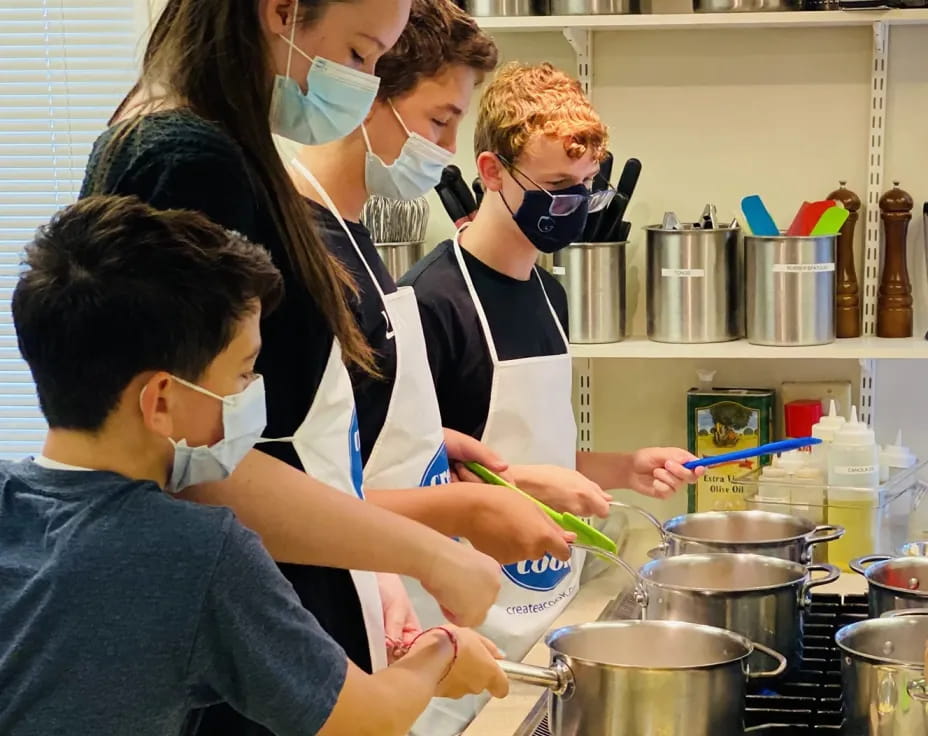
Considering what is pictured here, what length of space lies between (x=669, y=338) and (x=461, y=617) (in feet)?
4.47

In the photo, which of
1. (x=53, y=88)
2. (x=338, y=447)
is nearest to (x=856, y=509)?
(x=338, y=447)

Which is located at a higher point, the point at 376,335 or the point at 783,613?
the point at 376,335

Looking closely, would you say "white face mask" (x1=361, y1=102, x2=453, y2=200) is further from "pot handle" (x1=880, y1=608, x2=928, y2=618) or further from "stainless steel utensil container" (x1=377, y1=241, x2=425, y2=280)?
"stainless steel utensil container" (x1=377, y1=241, x2=425, y2=280)

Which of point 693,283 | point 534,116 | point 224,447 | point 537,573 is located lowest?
point 537,573

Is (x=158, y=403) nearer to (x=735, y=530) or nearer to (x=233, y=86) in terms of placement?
(x=233, y=86)

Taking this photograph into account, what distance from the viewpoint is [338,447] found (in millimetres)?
1178

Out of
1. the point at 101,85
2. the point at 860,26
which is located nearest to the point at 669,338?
the point at 860,26

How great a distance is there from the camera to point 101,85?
8.70 ft

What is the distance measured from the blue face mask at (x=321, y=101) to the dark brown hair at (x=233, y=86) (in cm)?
6

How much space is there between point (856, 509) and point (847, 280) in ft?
2.11

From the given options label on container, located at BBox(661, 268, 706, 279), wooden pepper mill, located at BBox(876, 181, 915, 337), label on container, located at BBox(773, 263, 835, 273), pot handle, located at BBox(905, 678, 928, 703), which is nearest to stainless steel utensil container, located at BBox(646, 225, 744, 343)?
label on container, located at BBox(661, 268, 706, 279)

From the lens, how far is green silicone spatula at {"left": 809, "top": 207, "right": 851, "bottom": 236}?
229 cm

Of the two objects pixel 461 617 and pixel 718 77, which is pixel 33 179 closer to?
pixel 718 77

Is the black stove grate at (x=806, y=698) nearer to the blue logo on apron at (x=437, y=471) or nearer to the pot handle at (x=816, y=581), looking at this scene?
the pot handle at (x=816, y=581)
